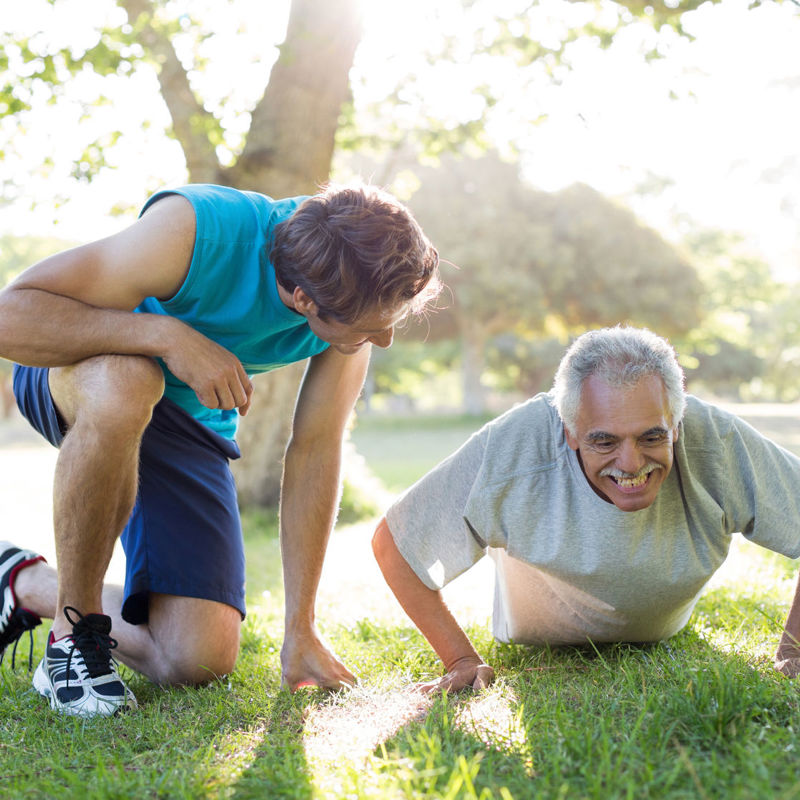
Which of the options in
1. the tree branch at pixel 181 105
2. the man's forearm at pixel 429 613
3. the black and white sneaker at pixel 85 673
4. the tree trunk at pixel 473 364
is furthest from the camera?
the tree trunk at pixel 473 364

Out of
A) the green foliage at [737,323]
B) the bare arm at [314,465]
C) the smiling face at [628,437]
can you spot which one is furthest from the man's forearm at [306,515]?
the green foliage at [737,323]

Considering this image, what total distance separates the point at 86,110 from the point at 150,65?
659mm

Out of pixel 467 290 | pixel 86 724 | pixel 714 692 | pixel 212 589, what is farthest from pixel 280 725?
pixel 467 290

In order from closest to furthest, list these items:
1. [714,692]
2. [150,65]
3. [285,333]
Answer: [714,692] → [285,333] → [150,65]

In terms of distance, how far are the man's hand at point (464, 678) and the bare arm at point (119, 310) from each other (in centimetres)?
109

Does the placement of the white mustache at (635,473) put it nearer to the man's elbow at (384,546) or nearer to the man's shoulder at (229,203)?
the man's elbow at (384,546)

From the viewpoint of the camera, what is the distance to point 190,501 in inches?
137

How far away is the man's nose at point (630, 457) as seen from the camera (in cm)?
267

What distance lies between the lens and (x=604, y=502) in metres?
2.85

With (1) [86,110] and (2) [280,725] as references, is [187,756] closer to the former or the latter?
(2) [280,725]

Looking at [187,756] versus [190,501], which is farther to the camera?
[190,501]

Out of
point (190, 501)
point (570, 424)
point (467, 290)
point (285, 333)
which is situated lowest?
point (467, 290)

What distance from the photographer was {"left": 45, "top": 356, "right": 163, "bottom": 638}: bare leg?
9.36 ft

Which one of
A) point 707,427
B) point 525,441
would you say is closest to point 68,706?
point 525,441
